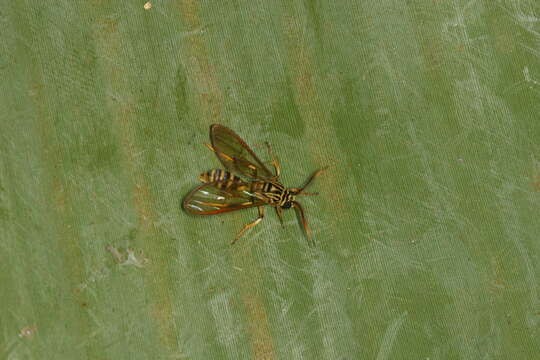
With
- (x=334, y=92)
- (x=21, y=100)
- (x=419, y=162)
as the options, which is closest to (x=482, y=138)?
(x=419, y=162)

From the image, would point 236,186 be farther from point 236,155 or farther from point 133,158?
point 133,158

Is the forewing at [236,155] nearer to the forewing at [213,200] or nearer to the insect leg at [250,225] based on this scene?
the forewing at [213,200]

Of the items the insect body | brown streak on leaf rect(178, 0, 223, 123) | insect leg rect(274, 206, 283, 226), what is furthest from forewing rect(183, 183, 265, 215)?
brown streak on leaf rect(178, 0, 223, 123)

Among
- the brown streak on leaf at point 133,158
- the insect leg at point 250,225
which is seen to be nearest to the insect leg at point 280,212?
the insect leg at point 250,225

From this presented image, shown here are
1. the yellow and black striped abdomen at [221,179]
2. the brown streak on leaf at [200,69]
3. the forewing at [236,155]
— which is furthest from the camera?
the brown streak on leaf at [200,69]

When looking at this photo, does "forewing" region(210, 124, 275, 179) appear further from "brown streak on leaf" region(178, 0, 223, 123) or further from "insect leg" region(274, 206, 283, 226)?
"insect leg" region(274, 206, 283, 226)

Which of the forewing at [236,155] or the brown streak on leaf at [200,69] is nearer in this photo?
the forewing at [236,155]

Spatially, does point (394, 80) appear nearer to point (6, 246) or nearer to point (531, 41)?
point (531, 41)
